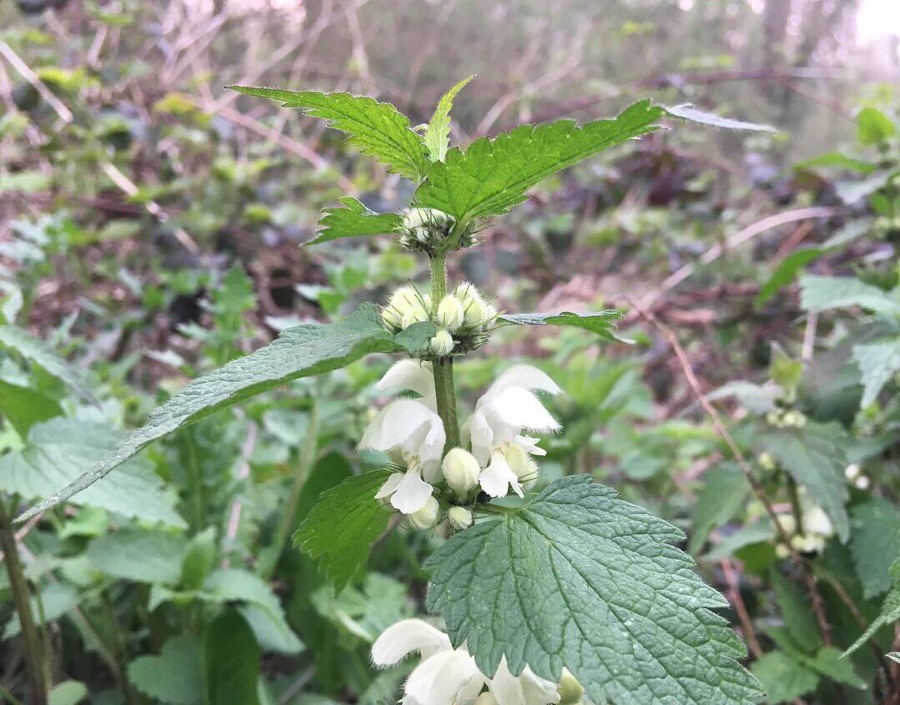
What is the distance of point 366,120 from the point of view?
0.53 m

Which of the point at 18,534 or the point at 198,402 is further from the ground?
the point at 198,402

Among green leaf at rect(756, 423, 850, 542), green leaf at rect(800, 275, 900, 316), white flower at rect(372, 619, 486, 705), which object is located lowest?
green leaf at rect(756, 423, 850, 542)

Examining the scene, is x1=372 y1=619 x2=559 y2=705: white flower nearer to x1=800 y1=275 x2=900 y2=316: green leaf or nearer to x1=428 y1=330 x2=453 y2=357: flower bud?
x1=428 y1=330 x2=453 y2=357: flower bud

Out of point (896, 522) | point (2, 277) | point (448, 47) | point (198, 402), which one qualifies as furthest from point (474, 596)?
point (448, 47)

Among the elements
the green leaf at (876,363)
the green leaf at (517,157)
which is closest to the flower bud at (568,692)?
the green leaf at (517,157)

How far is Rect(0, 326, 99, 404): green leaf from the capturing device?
87cm

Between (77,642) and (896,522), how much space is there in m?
1.32

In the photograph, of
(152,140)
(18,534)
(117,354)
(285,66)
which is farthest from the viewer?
(285,66)

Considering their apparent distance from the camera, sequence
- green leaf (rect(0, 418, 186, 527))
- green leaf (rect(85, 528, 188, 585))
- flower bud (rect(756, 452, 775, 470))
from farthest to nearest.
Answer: flower bud (rect(756, 452, 775, 470))
green leaf (rect(85, 528, 188, 585))
green leaf (rect(0, 418, 186, 527))

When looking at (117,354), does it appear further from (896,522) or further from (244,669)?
(896,522)

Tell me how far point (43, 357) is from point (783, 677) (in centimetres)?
109

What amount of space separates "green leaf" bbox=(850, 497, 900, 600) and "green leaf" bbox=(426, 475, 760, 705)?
56cm

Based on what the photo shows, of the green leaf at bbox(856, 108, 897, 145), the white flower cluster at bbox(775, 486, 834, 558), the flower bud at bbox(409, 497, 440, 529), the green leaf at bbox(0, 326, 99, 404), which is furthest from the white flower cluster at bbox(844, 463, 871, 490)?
the green leaf at bbox(0, 326, 99, 404)

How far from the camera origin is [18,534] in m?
1.10
